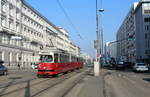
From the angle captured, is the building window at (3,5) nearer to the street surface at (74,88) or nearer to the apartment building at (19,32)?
the apartment building at (19,32)

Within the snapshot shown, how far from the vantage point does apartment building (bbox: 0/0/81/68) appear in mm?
52781

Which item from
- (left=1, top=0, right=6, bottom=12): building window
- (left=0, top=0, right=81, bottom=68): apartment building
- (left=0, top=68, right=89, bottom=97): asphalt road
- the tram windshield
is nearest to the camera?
(left=0, top=68, right=89, bottom=97): asphalt road

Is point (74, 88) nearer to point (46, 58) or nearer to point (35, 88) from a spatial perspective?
point (35, 88)

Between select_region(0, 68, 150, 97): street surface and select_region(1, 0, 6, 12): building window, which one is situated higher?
select_region(1, 0, 6, 12): building window

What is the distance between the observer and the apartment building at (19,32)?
173 feet

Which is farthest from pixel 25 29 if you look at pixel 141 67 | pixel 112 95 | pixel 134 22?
pixel 112 95

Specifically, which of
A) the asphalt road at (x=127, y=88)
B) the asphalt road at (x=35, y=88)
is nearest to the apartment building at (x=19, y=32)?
the asphalt road at (x=35, y=88)

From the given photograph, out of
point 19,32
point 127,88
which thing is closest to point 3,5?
point 19,32

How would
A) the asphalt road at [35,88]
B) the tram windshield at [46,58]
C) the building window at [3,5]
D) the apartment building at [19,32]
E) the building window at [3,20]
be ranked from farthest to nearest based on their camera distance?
the apartment building at [19,32], the building window at [3,5], the building window at [3,20], the tram windshield at [46,58], the asphalt road at [35,88]

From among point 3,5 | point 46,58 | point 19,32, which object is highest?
point 3,5

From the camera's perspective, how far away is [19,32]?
61500mm

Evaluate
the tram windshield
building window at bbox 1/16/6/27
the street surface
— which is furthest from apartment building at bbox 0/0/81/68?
the street surface

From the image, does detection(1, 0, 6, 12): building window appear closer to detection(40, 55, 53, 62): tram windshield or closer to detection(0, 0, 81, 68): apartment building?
detection(0, 0, 81, 68): apartment building

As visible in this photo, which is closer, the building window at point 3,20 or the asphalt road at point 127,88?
the asphalt road at point 127,88
